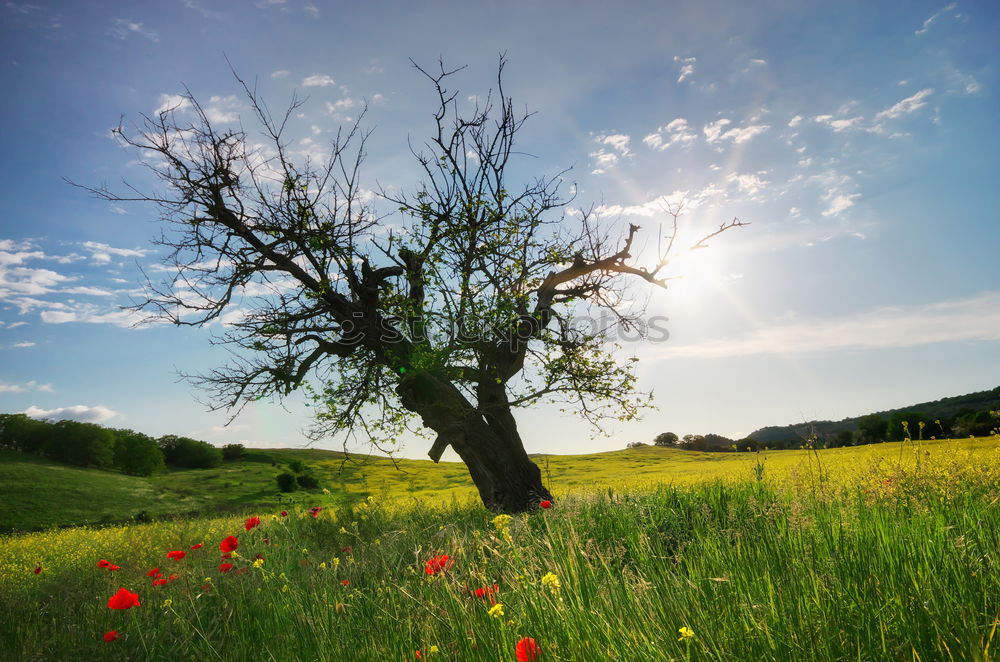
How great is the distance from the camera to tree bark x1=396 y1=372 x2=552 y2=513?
12781mm

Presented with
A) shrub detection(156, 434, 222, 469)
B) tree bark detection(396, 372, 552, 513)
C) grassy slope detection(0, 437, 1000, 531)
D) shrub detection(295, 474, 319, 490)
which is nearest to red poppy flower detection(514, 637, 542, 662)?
tree bark detection(396, 372, 552, 513)

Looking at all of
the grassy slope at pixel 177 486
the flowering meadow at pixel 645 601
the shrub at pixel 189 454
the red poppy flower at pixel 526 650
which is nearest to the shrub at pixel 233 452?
the shrub at pixel 189 454

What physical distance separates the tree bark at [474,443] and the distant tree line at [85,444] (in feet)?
144

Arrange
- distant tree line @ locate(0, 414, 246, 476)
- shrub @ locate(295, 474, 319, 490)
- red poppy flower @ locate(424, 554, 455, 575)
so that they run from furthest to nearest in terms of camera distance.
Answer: distant tree line @ locate(0, 414, 246, 476), shrub @ locate(295, 474, 319, 490), red poppy flower @ locate(424, 554, 455, 575)

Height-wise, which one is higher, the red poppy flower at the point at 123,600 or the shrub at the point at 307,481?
the red poppy flower at the point at 123,600

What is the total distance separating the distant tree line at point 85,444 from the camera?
4378 cm

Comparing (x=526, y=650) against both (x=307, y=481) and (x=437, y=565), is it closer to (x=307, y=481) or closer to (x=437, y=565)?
(x=437, y=565)

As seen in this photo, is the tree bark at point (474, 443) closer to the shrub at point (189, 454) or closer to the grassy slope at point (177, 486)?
the grassy slope at point (177, 486)

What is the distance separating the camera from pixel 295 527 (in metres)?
9.87

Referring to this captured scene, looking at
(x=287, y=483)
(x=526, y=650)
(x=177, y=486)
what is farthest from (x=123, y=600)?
(x=177, y=486)

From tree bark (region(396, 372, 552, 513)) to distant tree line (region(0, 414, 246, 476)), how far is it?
44012mm

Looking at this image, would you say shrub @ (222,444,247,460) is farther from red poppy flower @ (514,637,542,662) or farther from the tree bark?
red poppy flower @ (514,637,542,662)

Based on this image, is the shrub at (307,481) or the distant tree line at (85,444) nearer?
the shrub at (307,481)

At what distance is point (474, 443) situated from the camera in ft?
42.3
